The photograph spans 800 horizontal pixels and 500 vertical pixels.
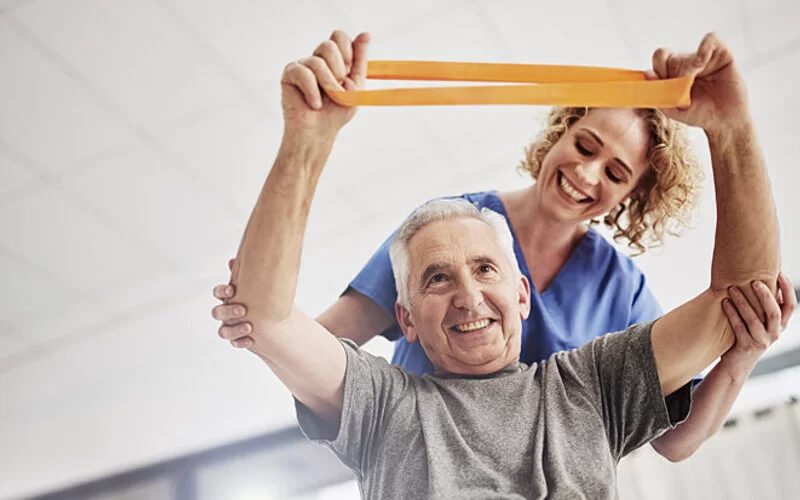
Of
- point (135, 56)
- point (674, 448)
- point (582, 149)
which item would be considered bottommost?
point (674, 448)

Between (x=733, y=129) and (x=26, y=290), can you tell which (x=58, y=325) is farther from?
(x=733, y=129)

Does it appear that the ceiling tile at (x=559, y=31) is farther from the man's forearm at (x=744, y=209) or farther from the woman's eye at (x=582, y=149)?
the man's forearm at (x=744, y=209)

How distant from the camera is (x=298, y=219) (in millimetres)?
992

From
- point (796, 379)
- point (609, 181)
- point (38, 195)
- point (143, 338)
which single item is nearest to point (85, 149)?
point (38, 195)

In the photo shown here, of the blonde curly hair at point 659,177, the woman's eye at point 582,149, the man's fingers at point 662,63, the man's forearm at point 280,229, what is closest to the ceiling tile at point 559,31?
the blonde curly hair at point 659,177

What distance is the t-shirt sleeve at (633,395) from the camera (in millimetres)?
1084

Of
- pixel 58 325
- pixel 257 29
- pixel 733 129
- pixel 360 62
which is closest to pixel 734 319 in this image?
pixel 733 129

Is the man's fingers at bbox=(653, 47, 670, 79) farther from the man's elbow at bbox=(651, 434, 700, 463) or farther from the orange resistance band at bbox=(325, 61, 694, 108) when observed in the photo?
the man's elbow at bbox=(651, 434, 700, 463)

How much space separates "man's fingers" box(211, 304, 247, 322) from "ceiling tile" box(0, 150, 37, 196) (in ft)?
7.56

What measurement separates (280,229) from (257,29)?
1.84 m

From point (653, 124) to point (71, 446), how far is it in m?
4.16

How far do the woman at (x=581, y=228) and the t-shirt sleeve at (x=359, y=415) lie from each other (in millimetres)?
280

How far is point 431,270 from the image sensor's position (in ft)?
4.02

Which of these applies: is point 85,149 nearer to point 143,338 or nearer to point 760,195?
point 143,338
